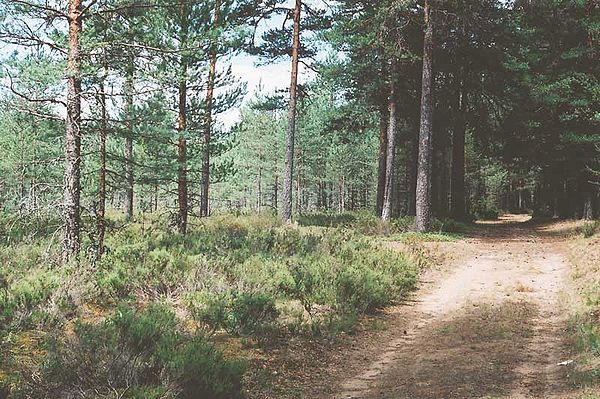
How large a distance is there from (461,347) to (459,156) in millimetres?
20632

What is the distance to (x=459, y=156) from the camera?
2662cm

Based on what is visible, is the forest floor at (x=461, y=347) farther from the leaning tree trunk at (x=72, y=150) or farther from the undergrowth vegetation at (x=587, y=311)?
the leaning tree trunk at (x=72, y=150)

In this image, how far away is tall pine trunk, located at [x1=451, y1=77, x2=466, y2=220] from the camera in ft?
82.5

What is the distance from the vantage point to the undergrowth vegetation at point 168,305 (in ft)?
15.7

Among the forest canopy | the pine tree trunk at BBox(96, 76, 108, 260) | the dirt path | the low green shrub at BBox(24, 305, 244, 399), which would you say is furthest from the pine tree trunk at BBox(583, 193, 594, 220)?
the low green shrub at BBox(24, 305, 244, 399)

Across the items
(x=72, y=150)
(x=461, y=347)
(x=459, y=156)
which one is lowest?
(x=461, y=347)

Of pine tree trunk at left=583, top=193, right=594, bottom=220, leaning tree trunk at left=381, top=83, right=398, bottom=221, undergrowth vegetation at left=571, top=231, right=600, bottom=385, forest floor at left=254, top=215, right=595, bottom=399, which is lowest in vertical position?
forest floor at left=254, top=215, right=595, bottom=399

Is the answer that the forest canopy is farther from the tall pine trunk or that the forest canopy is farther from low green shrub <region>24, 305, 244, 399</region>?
low green shrub <region>24, 305, 244, 399</region>

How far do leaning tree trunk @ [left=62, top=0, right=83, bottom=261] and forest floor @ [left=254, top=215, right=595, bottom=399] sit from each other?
4.98 m

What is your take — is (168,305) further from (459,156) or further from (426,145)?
(459,156)

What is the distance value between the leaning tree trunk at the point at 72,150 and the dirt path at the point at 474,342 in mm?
5746

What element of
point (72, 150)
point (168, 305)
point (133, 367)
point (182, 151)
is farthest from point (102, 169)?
point (133, 367)

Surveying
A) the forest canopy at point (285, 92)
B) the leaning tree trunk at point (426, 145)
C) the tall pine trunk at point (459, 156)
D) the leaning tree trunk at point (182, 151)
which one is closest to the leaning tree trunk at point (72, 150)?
the forest canopy at point (285, 92)

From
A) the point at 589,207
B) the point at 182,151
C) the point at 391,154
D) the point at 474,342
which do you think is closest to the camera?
the point at 474,342
